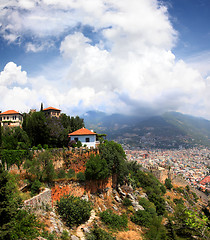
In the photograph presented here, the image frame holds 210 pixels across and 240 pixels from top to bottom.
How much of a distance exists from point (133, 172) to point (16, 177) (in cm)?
2263

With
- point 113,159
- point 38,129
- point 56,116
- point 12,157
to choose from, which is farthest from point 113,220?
point 56,116

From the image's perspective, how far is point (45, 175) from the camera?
1806cm

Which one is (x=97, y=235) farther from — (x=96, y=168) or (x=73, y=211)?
(x=96, y=168)

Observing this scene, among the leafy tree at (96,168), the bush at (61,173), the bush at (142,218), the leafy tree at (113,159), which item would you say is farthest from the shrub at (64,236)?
the leafy tree at (113,159)

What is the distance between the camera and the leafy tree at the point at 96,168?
21.0 metres

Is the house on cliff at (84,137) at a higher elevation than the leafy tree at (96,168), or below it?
higher

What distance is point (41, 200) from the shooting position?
1545cm

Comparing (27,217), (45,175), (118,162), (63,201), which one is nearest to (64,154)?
(45,175)

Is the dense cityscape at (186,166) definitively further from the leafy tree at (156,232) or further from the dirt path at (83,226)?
the dirt path at (83,226)

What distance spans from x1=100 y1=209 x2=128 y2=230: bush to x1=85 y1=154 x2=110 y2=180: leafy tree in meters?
4.14

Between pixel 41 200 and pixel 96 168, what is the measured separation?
7.44 meters

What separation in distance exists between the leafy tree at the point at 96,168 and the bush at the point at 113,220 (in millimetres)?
4140

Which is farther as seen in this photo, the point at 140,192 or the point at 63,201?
the point at 140,192

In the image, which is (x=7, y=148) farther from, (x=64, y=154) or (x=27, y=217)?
(x=27, y=217)
